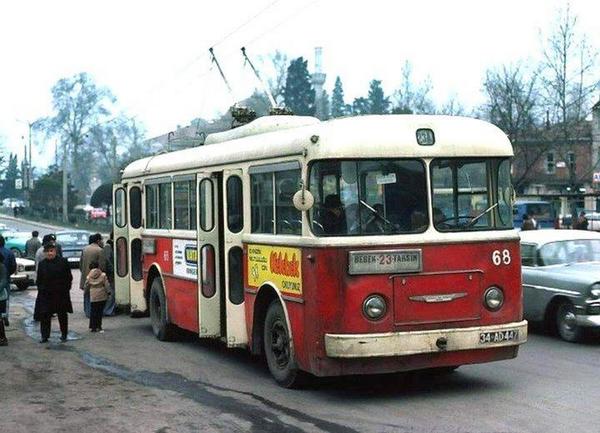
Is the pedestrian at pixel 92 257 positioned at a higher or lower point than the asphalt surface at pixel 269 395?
higher

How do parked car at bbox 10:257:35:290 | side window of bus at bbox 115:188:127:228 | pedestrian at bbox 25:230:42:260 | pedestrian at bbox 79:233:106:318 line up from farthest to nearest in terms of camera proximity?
pedestrian at bbox 25:230:42:260 < parked car at bbox 10:257:35:290 < pedestrian at bbox 79:233:106:318 < side window of bus at bbox 115:188:127:228

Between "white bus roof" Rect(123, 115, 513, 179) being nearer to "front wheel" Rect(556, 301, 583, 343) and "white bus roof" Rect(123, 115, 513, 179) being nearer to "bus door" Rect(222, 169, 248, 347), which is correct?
"bus door" Rect(222, 169, 248, 347)

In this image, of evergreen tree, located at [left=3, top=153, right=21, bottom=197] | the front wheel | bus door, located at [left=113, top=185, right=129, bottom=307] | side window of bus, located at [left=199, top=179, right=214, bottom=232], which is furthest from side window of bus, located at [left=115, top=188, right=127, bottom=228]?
evergreen tree, located at [left=3, top=153, right=21, bottom=197]

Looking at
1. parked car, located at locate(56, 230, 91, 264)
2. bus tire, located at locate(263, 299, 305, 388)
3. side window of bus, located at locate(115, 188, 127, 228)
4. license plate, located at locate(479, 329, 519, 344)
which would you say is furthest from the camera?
parked car, located at locate(56, 230, 91, 264)

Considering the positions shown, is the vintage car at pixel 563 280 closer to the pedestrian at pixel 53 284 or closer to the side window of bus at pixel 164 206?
the side window of bus at pixel 164 206

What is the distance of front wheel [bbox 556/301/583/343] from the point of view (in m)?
12.9

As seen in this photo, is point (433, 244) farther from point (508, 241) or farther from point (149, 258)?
point (149, 258)

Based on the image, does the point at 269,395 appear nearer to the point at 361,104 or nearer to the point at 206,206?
the point at 206,206

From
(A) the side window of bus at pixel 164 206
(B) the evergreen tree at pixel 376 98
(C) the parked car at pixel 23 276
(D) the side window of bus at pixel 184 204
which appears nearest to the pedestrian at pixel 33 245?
(C) the parked car at pixel 23 276

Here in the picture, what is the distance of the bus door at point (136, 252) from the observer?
1530cm

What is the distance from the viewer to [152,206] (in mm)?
14633

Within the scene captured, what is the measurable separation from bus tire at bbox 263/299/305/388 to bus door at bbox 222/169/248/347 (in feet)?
2.29

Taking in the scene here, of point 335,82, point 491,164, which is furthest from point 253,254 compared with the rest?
point 335,82

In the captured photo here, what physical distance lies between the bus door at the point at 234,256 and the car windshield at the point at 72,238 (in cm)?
2390
